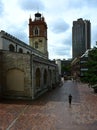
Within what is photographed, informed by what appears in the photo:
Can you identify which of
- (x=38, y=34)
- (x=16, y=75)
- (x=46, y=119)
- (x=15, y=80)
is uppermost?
(x=38, y=34)

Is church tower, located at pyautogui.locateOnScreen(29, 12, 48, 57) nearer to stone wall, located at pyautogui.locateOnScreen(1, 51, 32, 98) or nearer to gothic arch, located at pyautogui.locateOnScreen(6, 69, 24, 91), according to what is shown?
stone wall, located at pyautogui.locateOnScreen(1, 51, 32, 98)

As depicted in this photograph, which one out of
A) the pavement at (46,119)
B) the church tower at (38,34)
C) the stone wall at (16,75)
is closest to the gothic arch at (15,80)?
the stone wall at (16,75)

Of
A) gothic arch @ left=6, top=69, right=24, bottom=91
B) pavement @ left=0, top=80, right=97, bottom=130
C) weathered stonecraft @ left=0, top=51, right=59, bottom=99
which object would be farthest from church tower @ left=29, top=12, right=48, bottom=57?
pavement @ left=0, top=80, right=97, bottom=130

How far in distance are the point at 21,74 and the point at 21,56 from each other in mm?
2287

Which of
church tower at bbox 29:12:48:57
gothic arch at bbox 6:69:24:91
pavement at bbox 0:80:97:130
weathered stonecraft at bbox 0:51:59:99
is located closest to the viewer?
pavement at bbox 0:80:97:130

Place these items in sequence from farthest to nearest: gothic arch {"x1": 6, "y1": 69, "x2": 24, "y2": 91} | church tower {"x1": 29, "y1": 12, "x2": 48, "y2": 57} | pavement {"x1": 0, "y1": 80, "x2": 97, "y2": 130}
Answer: church tower {"x1": 29, "y1": 12, "x2": 48, "y2": 57}, gothic arch {"x1": 6, "y1": 69, "x2": 24, "y2": 91}, pavement {"x1": 0, "y1": 80, "x2": 97, "y2": 130}

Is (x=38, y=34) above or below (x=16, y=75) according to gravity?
above

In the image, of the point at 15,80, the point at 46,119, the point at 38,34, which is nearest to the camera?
the point at 46,119

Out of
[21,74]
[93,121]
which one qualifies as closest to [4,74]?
[21,74]

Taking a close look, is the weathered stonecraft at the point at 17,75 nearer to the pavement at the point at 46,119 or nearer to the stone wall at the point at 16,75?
the stone wall at the point at 16,75

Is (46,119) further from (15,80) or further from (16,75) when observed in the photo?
(16,75)

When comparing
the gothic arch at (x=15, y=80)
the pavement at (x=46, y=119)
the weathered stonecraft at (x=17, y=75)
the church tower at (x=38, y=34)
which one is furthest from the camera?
the church tower at (x=38, y=34)

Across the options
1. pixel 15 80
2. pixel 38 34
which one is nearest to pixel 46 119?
pixel 15 80

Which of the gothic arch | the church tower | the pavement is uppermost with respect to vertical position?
the church tower
